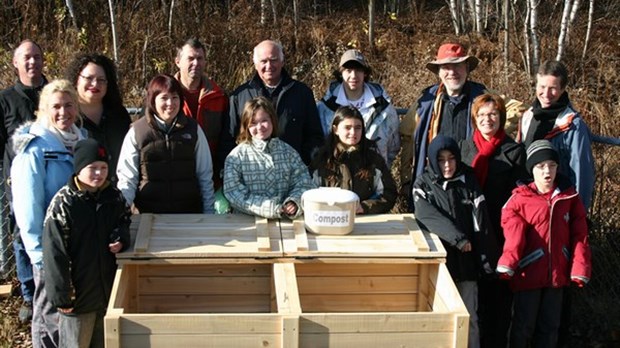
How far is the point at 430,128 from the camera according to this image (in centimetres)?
529

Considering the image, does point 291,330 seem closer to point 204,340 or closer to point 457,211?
point 204,340

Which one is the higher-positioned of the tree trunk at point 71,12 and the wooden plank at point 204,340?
the tree trunk at point 71,12

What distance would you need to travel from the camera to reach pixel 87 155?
3.85 meters

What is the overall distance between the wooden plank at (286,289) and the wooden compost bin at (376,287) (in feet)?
0.24

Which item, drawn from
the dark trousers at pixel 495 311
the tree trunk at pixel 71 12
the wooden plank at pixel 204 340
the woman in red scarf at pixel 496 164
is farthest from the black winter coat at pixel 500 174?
the tree trunk at pixel 71 12

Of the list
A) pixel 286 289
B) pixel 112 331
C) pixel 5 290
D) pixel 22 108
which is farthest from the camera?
pixel 5 290

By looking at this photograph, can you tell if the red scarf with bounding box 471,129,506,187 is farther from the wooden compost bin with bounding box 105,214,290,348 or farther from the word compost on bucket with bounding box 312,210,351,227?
the wooden compost bin with bounding box 105,214,290,348

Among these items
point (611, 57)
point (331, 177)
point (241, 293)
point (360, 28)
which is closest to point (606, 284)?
point (331, 177)

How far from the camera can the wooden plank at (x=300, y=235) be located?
4164 mm

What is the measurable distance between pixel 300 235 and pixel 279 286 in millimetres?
509

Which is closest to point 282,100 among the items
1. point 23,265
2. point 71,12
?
point 23,265

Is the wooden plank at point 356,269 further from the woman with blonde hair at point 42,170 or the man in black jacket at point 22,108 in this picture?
the man in black jacket at point 22,108

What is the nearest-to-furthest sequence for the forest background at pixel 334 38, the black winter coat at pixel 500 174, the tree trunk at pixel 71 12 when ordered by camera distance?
the black winter coat at pixel 500 174 → the forest background at pixel 334 38 → the tree trunk at pixel 71 12

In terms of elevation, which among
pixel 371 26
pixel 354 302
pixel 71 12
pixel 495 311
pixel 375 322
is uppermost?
pixel 71 12
